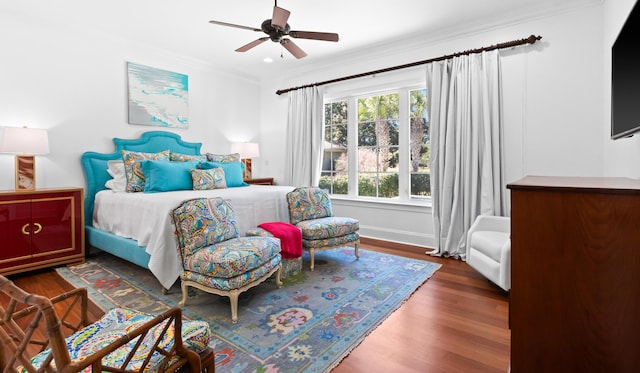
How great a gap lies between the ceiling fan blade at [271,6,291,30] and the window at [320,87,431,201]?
219 cm

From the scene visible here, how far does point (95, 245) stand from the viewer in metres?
3.44

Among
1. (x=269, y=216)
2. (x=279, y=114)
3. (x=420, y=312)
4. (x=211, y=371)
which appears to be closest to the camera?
(x=211, y=371)

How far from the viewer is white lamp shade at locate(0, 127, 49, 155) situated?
2.94m

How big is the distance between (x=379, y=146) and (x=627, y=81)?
304cm

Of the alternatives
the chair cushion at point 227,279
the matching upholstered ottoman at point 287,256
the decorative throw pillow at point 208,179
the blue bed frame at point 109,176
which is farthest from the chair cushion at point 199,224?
the decorative throw pillow at point 208,179

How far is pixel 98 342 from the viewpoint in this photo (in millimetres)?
1094

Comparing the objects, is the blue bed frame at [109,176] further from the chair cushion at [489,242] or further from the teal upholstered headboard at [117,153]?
the chair cushion at [489,242]

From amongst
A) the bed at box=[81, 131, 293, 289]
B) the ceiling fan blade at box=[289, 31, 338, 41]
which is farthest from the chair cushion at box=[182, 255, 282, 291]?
the ceiling fan blade at box=[289, 31, 338, 41]

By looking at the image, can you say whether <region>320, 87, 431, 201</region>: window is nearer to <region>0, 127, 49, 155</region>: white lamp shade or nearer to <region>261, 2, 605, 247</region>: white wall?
<region>261, 2, 605, 247</region>: white wall

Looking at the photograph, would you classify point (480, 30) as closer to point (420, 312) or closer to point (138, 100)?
point (420, 312)

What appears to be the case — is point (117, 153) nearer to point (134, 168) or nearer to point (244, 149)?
point (134, 168)

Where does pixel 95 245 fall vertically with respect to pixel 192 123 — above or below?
below

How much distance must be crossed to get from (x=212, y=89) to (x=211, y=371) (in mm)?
4621

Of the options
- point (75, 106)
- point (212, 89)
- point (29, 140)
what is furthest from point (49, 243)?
point (212, 89)
